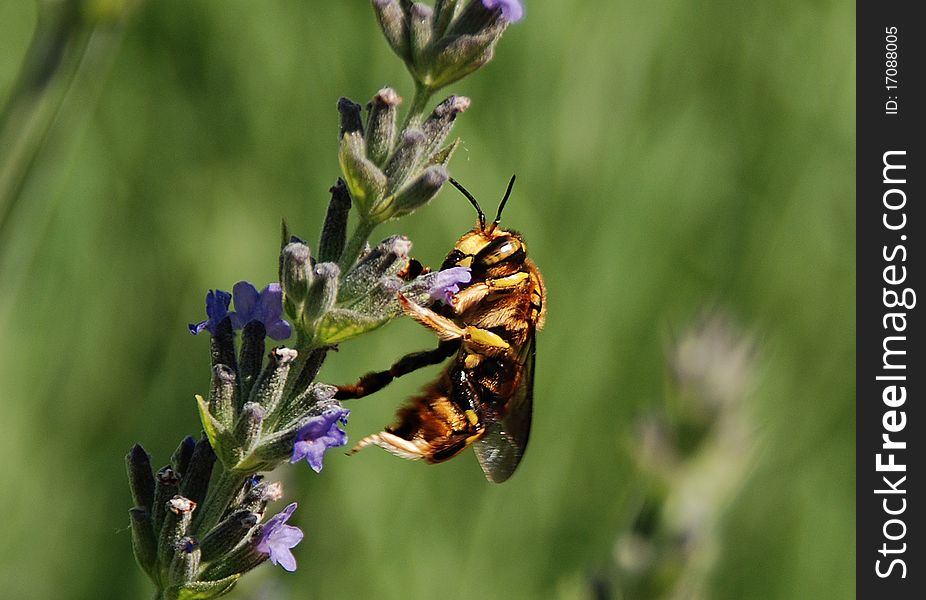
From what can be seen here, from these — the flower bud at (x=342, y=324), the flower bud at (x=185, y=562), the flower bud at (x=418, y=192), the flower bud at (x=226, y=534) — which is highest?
the flower bud at (x=418, y=192)

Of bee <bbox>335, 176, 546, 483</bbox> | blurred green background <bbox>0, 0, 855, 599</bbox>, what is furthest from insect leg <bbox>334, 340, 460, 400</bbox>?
blurred green background <bbox>0, 0, 855, 599</bbox>

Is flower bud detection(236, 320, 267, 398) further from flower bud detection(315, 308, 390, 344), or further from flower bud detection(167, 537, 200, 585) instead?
flower bud detection(167, 537, 200, 585)

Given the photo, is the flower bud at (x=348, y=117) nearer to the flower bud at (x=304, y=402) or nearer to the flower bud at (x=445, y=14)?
the flower bud at (x=445, y=14)

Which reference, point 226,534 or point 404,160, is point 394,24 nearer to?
point 404,160

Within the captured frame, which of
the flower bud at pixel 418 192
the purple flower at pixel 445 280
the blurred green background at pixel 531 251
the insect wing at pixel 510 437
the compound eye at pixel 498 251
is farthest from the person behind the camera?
the blurred green background at pixel 531 251

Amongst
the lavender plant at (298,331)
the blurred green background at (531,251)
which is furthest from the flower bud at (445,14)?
the blurred green background at (531,251)
